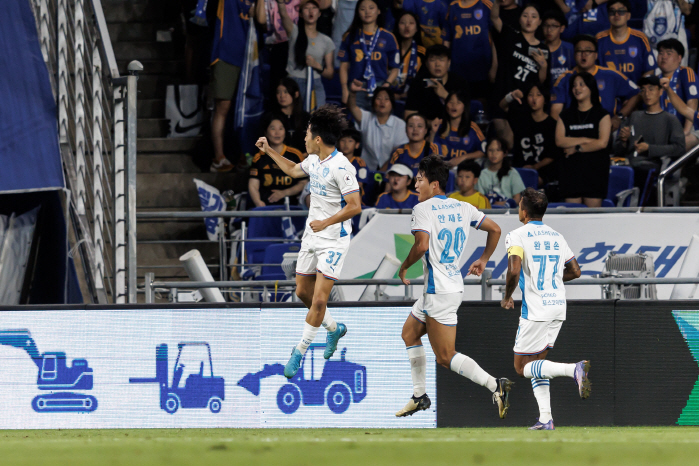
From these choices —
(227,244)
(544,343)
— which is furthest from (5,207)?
(544,343)

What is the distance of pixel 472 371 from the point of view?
7.71 metres

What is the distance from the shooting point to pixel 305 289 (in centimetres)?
770

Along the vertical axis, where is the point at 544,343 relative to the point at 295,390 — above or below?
above

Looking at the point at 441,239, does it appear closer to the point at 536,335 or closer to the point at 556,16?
the point at 536,335

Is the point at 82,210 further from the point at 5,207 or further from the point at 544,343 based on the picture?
the point at 544,343

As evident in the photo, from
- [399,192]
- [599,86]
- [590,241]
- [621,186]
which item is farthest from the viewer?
[599,86]

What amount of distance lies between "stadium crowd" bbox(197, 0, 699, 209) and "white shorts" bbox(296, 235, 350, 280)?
4093 mm

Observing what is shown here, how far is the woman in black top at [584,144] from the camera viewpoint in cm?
1191

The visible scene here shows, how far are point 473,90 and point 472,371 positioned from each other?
693 cm

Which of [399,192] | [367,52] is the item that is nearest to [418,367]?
[399,192]

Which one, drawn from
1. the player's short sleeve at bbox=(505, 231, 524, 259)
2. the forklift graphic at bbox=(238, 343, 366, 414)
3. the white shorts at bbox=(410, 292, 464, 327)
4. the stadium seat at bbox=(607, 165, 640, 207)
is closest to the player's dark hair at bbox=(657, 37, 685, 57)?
the stadium seat at bbox=(607, 165, 640, 207)

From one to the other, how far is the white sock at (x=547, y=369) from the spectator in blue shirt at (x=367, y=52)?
649 centimetres

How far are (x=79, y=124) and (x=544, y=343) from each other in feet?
15.8

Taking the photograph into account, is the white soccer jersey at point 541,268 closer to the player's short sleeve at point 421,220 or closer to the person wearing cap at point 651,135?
the player's short sleeve at point 421,220
